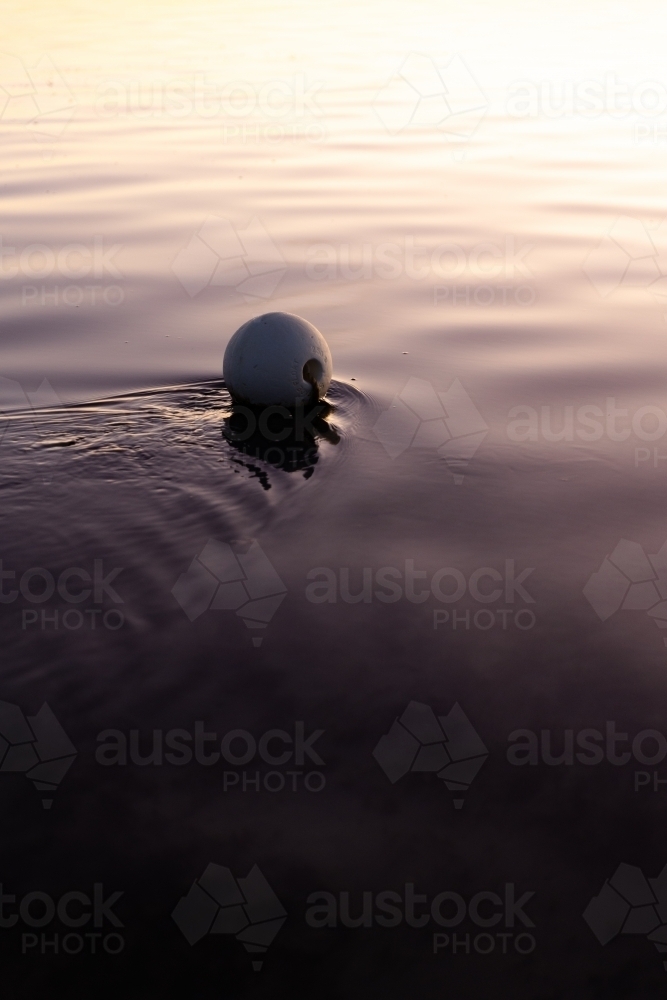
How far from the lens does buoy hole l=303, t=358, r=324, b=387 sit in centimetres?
845

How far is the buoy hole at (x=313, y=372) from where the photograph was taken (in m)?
8.45

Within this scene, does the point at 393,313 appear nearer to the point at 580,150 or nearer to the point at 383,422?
the point at 383,422

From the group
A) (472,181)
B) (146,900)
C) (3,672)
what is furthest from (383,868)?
(472,181)
